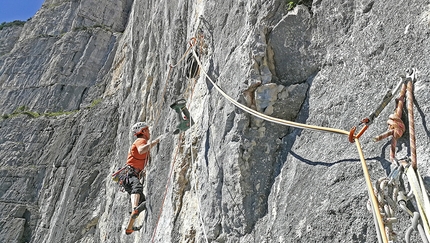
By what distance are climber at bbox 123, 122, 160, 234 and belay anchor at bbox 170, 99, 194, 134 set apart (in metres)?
1.32

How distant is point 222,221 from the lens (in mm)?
4320

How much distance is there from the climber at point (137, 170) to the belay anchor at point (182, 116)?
132 cm

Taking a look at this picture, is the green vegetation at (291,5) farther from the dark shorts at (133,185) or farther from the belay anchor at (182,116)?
the dark shorts at (133,185)

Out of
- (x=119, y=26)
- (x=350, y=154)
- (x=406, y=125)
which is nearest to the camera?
(x=406, y=125)

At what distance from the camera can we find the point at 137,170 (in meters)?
7.68

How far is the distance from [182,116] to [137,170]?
2265 mm

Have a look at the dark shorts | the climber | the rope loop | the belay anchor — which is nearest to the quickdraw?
the rope loop

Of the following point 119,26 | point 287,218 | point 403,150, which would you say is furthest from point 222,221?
point 119,26

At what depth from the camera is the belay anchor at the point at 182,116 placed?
5.84 m

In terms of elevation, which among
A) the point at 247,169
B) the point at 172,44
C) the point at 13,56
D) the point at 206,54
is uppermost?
the point at 13,56

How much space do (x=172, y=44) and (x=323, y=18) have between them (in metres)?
4.97

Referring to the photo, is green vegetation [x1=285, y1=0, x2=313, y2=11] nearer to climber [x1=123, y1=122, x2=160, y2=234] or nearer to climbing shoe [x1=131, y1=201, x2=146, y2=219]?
climber [x1=123, y1=122, x2=160, y2=234]

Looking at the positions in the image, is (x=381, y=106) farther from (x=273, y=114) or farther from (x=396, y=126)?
(x=273, y=114)

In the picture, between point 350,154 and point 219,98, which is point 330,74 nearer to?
point 350,154
